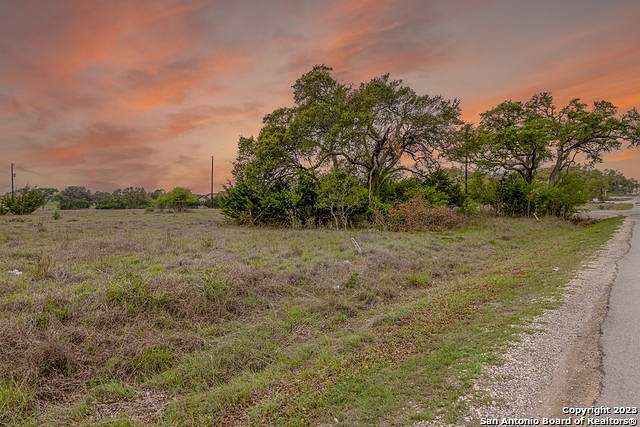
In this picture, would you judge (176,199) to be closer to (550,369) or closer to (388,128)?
(388,128)

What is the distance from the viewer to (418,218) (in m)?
20.3

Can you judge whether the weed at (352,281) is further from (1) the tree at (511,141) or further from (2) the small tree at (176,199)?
(2) the small tree at (176,199)

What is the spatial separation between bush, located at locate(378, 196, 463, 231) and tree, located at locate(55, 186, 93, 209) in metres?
51.0

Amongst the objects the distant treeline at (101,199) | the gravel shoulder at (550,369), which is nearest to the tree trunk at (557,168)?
the gravel shoulder at (550,369)

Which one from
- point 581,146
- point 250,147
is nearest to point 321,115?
point 250,147

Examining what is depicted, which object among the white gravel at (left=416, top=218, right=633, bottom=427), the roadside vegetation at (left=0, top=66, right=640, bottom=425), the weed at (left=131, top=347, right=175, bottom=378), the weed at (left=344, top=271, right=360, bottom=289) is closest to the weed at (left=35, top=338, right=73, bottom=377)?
the roadside vegetation at (left=0, top=66, right=640, bottom=425)

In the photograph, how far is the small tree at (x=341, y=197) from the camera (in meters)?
21.1

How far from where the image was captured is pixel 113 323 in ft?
19.5

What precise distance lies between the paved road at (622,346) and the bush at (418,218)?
11.9 metres

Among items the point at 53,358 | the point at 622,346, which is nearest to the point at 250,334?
the point at 53,358

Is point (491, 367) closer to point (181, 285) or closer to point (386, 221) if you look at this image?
point (181, 285)

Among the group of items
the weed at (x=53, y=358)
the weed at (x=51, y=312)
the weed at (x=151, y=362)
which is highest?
the weed at (x=51, y=312)

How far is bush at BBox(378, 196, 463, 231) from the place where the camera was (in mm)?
20203

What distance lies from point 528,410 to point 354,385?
5.63 ft
